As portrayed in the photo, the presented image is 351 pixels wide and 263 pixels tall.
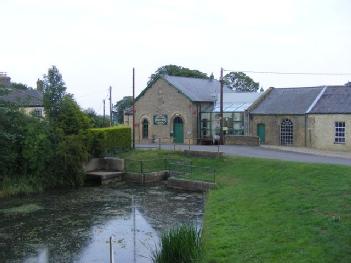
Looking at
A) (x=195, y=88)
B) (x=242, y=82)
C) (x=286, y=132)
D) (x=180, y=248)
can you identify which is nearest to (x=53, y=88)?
(x=195, y=88)

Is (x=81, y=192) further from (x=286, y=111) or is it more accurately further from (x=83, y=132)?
(x=286, y=111)

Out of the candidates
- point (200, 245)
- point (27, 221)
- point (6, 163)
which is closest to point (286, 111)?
point (6, 163)

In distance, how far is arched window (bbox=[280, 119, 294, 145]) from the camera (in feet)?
128

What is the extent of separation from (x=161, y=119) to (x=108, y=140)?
33.6 ft

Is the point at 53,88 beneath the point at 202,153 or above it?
above

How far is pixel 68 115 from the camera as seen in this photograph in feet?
113

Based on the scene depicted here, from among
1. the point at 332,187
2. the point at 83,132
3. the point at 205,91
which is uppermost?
the point at 205,91

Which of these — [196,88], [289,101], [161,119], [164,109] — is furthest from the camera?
[196,88]

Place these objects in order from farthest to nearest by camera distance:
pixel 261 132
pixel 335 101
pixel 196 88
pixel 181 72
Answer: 1. pixel 181 72
2. pixel 196 88
3. pixel 261 132
4. pixel 335 101

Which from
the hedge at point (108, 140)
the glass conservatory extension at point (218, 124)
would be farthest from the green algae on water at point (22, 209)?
the glass conservatory extension at point (218, 124)

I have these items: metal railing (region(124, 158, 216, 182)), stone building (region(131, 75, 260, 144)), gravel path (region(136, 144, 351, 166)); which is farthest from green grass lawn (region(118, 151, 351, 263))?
stone building (region(131, 75, 260, 144))

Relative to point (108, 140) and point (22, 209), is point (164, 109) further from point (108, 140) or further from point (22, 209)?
point (22, 209)

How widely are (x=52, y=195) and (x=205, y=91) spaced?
23470mm

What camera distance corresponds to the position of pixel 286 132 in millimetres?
39500
